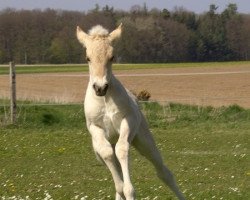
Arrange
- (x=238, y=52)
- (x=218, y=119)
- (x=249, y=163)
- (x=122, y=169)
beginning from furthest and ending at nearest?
(x=238, y=52)
(x=218, y=119)
(x=249, y=163)
(x=122, y=169)

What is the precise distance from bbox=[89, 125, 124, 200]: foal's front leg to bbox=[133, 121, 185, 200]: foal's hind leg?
78cm

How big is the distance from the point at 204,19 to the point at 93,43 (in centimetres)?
8637

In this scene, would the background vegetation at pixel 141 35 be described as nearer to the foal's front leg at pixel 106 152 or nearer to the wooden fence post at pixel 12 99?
the wooden fence post at pixel 12 99

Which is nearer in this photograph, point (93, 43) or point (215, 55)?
point (93, 43)

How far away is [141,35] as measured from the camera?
5831 centimetres

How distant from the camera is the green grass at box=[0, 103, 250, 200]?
10523 mm

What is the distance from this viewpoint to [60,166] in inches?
534

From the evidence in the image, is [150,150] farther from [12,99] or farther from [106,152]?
[12,99]

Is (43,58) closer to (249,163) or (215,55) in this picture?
(215,55)

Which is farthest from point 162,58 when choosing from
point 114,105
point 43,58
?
point 114,105

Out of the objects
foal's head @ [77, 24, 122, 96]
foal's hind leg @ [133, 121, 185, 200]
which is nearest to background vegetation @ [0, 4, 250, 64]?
foal's hind leg @ [133, 121, 185, 200]

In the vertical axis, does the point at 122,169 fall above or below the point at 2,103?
above

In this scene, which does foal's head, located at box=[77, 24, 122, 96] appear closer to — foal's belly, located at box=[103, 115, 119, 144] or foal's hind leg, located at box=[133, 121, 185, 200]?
foal's belly, located at box=[103, 115, 119, 144]

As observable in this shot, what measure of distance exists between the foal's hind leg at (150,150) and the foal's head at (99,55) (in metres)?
1.28
